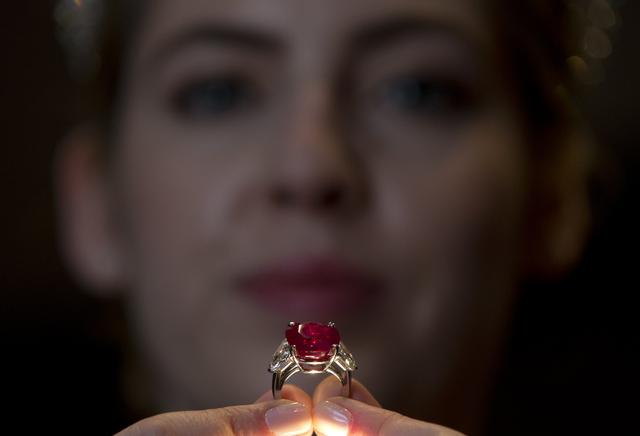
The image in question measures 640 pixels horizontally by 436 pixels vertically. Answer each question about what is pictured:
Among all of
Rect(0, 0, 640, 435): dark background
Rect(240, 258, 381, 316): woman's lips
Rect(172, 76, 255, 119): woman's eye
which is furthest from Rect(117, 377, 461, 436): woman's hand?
Rect(0, 0, 640, 435): dark background

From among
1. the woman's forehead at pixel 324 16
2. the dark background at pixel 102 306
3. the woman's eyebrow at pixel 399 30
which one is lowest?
the dark background at pixel 102 306

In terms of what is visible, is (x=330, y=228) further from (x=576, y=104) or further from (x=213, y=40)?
(x=576, y=104)

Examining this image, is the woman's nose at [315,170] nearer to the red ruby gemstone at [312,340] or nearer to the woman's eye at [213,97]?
the woman's eye at [213,97]

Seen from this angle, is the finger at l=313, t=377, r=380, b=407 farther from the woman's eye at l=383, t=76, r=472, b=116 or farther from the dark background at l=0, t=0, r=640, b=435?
the dark background at l=0, t=0, r=640, b=435

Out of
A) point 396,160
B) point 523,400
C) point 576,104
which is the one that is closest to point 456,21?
point 396,160

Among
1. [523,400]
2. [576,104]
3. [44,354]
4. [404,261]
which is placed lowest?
[523,400]

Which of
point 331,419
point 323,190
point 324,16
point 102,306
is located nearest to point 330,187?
point 323,190

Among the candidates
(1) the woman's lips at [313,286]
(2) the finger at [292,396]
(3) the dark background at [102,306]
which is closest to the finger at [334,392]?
(2) the finger at [292,396]
